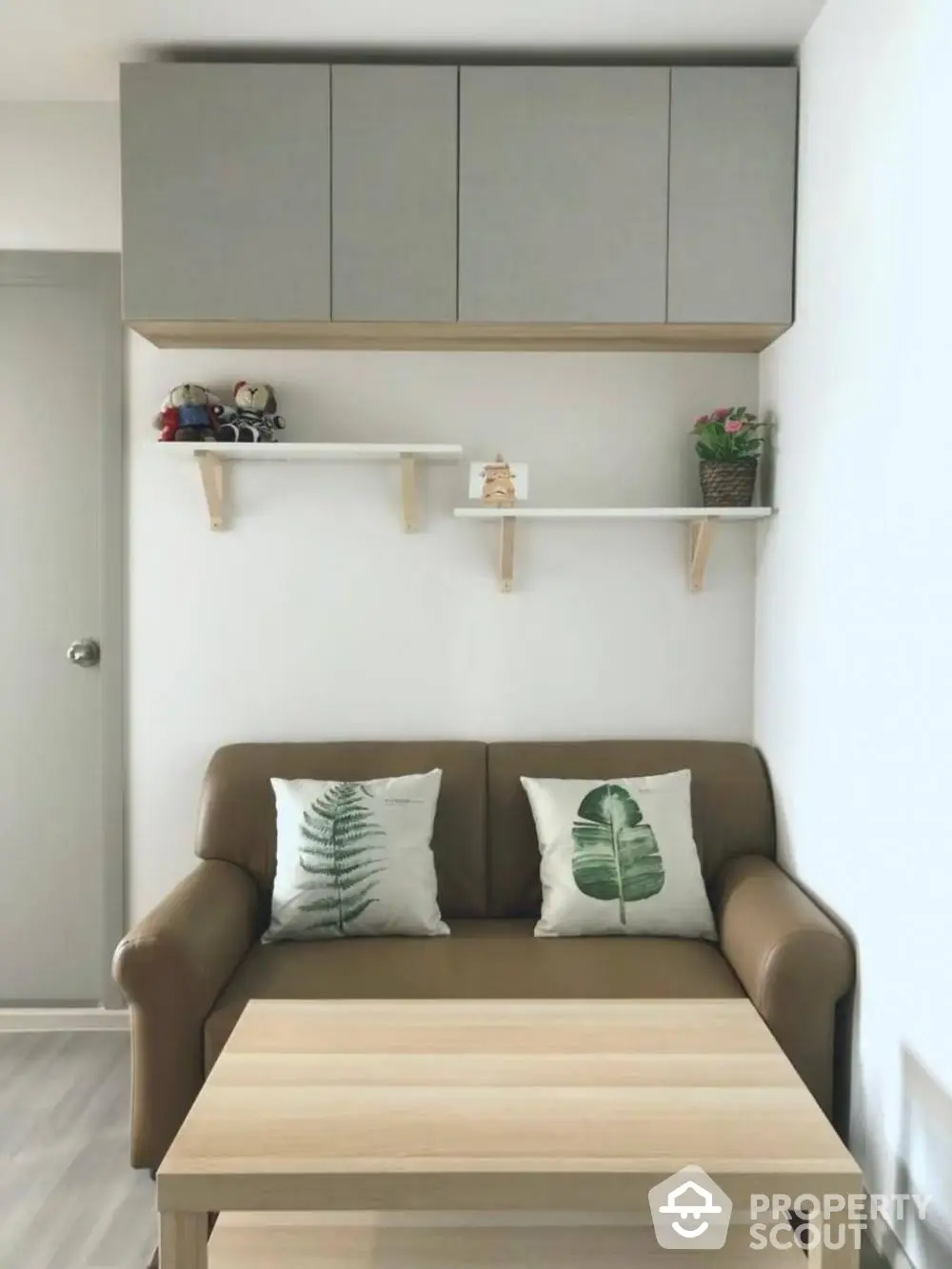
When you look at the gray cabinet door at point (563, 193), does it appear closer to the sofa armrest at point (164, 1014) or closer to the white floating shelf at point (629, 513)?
the white floating shelf at point (629, 513)

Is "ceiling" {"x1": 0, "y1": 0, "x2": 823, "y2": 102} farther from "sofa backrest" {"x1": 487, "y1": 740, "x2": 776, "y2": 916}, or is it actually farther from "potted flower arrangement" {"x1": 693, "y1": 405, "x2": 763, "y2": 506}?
"sofa backrest" {"x1": 487, "y1": 740, "x2": 776, "y2": 916}

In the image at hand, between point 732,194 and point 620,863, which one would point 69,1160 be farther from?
point 732,194

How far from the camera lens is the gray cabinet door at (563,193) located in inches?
103

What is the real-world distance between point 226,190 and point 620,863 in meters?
1.87

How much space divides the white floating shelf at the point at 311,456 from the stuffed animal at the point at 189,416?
0.03 meters

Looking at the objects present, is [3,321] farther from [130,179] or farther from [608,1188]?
[608,1188]

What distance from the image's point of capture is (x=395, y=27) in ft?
8.39

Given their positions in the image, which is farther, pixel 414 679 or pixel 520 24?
pixel 414 679

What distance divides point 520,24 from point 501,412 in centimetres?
92

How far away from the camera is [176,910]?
2.32 m

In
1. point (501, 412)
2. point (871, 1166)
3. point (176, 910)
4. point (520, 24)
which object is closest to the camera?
point (871, 1166)

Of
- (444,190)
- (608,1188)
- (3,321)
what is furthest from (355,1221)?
(3,321)

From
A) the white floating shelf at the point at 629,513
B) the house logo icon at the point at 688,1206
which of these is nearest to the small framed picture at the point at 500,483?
the white floating shelf at the point at 629,513

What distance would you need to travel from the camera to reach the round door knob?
3041 millimetres
